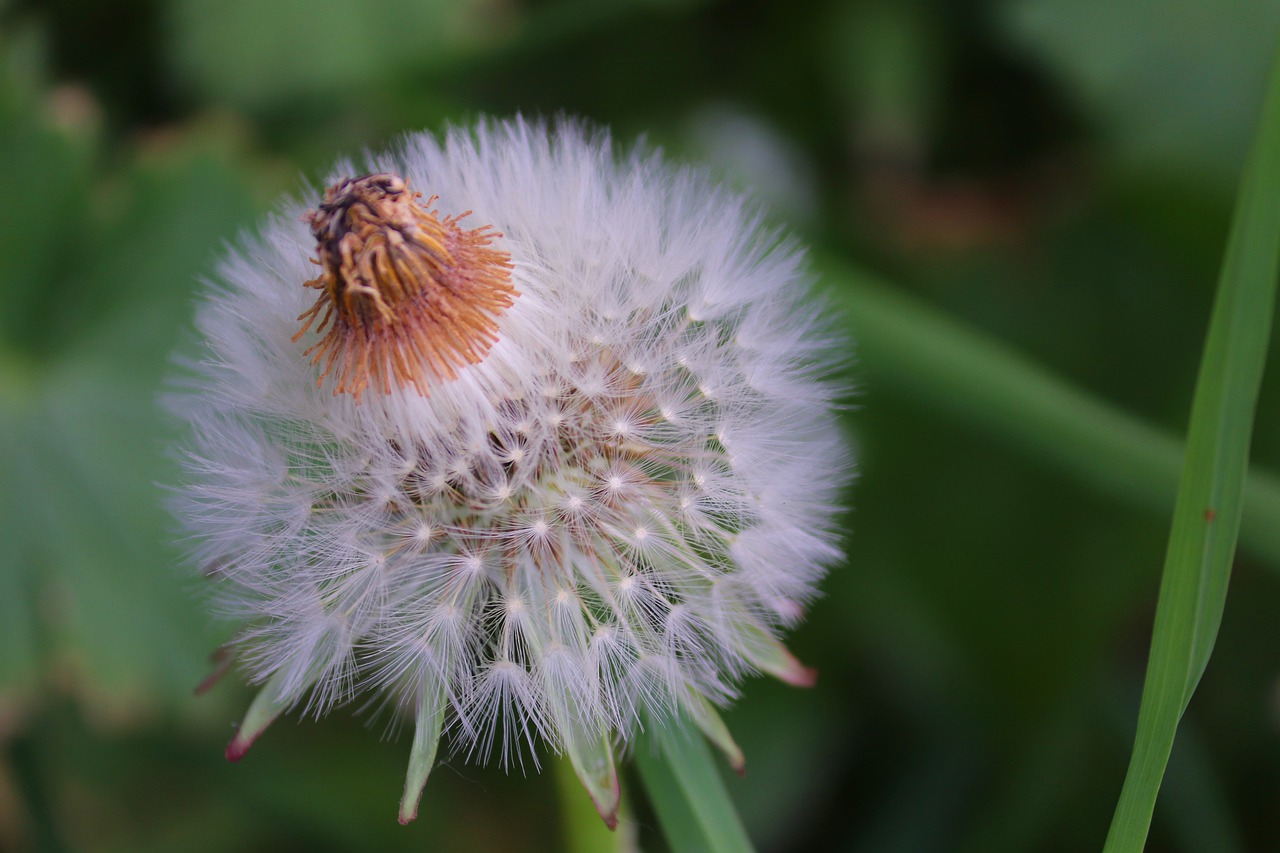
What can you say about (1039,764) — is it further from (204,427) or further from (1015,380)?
(204,427)

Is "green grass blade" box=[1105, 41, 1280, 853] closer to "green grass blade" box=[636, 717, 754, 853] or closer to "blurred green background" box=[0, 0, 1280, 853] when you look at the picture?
"green grass blade" box=[636, 717, 754, 853]

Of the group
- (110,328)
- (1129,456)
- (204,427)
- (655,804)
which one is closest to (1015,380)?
(1129,456)

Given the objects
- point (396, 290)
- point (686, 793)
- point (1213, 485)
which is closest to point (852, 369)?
point (1213, 485)

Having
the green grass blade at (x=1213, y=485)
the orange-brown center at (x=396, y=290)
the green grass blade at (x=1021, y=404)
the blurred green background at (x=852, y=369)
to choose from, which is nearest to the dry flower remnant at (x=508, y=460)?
the orange-brown center at (x=396, y=290)

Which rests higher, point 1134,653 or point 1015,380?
point 1015,380

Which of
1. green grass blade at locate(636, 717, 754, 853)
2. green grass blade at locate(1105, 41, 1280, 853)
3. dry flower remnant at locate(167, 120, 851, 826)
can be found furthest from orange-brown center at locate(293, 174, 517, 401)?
green grass blade at locate(1105, 41, 1280, 853)

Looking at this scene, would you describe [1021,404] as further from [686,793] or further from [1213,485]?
[686,793]

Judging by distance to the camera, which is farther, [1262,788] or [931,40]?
[931,40]
